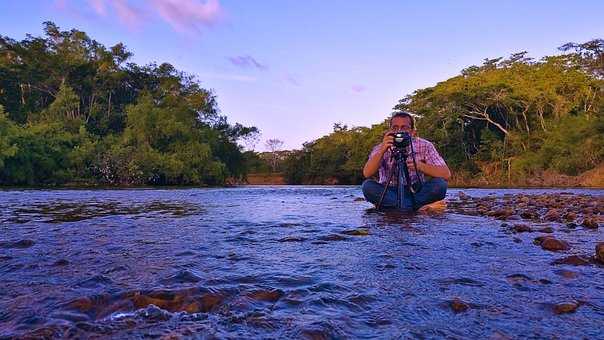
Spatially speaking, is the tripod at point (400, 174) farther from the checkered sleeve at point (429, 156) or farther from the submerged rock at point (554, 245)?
the submerged rock at point (554, 245)

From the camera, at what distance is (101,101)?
1754 inches

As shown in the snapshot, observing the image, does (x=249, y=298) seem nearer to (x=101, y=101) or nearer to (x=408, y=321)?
(x=408, y=321)

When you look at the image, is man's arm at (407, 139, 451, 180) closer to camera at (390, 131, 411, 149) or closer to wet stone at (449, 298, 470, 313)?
camera at (390, 131, 411, 149)

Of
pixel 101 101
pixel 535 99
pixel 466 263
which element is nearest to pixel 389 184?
pixel 466 263

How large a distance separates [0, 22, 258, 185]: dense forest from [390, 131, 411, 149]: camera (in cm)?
2565

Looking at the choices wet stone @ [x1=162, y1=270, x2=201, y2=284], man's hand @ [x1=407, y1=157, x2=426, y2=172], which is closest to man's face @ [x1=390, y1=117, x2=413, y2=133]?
man's hand @ [x1=407, y1=157, x2=426, y2=172]

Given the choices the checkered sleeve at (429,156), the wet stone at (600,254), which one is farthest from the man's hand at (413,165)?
the wet stone at (600,254)

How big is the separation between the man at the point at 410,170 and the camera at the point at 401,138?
54 millimetres

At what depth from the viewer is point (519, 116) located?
38.4 m

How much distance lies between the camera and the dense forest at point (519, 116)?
3023 centimetres

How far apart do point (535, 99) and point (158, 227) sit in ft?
116

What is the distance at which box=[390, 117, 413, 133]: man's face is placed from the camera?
5.73 metres

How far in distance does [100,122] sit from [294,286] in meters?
44.2

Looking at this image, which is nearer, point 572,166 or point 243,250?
point 243,250
